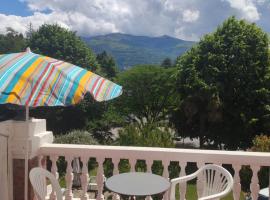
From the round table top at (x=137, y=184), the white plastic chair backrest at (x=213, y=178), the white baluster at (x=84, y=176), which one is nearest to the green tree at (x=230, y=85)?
the white baluster at (x=84, y=176)

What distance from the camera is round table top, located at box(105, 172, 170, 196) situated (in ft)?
12.3

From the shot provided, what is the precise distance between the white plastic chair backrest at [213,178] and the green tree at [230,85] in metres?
19.4

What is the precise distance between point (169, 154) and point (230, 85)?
20.4m

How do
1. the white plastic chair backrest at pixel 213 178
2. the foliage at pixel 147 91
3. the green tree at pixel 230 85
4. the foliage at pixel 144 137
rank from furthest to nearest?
the foliage at pixel 147 91
the green tree at pixel 230 85
the foliage at pixel 144 137
the white plastic chair backrest at pixel 213 178

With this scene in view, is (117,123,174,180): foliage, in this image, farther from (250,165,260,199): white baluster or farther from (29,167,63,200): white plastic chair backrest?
(29,167,63,200): white plastic chair backrest

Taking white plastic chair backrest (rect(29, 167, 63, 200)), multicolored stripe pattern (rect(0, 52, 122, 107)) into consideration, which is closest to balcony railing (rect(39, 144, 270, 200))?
white plastic chair backrest (rect(29, 167, 63, 200))

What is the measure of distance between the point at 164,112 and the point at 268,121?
38.1 feet

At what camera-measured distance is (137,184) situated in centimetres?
397

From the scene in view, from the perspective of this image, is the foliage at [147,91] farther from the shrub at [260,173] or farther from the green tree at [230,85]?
the shrub at [260,173]

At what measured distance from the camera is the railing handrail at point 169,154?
14.9 feet

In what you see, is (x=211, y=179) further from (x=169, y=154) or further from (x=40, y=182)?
(x=40, y=182)

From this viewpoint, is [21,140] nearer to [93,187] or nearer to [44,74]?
[44,74]

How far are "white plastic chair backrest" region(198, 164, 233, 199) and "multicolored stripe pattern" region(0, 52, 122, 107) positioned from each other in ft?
4.46

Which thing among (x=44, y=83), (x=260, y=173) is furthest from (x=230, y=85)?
(x=44, y=83)
